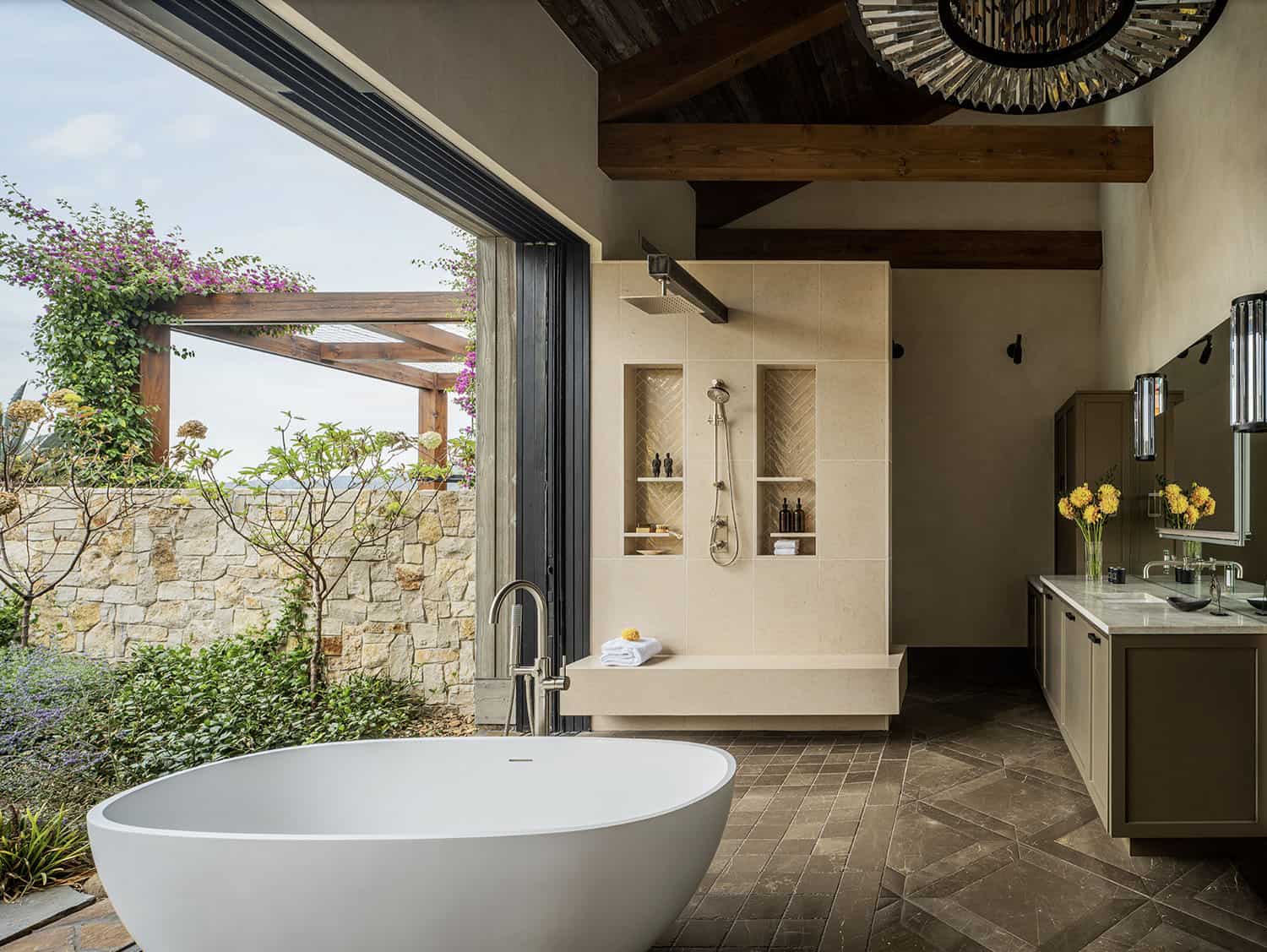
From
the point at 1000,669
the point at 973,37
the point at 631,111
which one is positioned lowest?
the point at 1000,669

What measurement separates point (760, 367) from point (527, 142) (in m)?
1.71

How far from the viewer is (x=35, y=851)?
2740mm

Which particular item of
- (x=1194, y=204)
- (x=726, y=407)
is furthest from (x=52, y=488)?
(x=1194, y=204)

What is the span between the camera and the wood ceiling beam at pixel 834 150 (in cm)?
457

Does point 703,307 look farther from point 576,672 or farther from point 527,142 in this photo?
point 576,672

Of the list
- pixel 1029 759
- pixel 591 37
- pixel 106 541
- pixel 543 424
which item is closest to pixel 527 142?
pixel 591 37

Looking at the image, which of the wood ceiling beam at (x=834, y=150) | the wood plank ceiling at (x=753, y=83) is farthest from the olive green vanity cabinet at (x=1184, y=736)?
the wood ceiling beam at (x=834, y=150)

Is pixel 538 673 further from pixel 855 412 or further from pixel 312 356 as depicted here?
pixel 312 356

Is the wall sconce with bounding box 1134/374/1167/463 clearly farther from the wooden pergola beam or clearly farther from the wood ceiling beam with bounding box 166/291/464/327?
the wooden pergola beam

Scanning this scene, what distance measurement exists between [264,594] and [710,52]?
366 centimetres

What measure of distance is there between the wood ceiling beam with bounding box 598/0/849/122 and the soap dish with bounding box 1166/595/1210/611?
3.09m

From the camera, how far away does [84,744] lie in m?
3.34

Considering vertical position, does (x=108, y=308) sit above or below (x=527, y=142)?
below

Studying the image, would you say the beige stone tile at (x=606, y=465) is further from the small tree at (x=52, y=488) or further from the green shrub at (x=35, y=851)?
the green shrub at (x=35, y=851)
